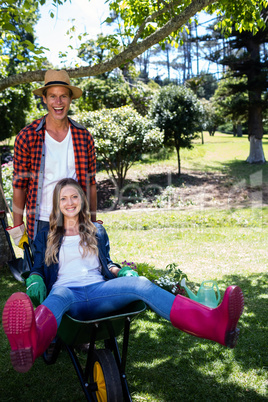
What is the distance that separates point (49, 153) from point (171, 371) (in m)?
1.92

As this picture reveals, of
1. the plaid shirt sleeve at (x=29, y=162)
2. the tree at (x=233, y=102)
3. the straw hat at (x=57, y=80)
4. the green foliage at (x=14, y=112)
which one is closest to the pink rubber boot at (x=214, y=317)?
the plaid shirt sleeve at (x=29, y=162)

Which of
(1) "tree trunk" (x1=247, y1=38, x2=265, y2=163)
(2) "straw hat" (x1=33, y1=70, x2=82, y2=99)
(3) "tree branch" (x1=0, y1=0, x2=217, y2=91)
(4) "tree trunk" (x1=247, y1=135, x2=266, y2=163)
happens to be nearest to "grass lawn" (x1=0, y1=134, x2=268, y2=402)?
(2) "straw hat" (x1=33, y1=70, x2=82, y2=99)

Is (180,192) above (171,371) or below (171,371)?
below

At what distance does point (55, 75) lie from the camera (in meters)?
2.95

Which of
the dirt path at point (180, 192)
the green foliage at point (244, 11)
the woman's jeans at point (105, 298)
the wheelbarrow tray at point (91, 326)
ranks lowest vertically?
the dirt path at point (180, 192)

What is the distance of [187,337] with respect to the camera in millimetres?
3527

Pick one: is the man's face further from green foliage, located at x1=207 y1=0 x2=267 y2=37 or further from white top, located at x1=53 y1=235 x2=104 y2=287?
green foliage, located at x1=207 y1=0 x2=267 y2=37

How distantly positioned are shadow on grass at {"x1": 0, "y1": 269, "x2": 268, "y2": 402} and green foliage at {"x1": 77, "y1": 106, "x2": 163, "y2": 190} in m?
7.59

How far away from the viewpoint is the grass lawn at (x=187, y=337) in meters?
2.73

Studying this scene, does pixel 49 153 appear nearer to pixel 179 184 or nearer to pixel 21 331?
pixel 21 331

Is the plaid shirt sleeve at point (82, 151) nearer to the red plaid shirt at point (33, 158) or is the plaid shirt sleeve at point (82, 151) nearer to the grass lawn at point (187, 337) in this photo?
the red plaid shirt at point (33, 158)

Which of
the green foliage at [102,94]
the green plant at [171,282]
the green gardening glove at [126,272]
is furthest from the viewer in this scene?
the green foliage at [102,94]

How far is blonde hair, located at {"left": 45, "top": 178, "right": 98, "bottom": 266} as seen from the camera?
8.59ft

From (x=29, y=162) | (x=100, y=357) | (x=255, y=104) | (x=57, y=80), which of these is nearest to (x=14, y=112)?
(x=255, y=104)
